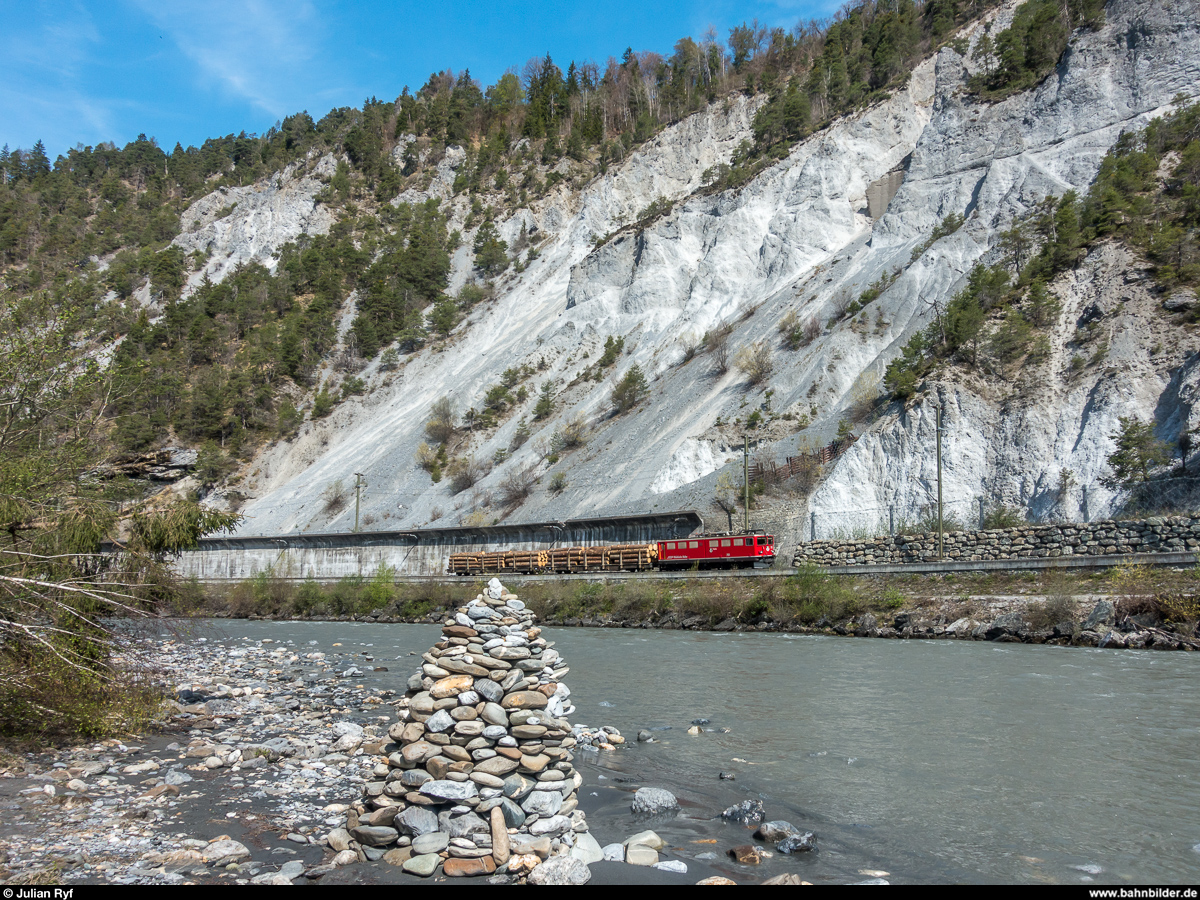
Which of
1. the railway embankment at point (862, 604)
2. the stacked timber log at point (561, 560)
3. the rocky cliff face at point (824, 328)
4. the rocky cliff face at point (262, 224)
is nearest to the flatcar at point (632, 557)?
the stacked timber log at point (561, 560)

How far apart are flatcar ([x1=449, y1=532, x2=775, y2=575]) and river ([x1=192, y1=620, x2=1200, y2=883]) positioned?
50.3 feet

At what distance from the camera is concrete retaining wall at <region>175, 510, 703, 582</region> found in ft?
133

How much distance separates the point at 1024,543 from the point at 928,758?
20.6m

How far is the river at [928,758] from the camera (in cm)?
666

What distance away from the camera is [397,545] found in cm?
4766

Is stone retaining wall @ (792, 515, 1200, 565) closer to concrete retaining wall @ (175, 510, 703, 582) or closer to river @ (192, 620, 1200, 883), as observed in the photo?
river @ (192, 620, 1200, 883)

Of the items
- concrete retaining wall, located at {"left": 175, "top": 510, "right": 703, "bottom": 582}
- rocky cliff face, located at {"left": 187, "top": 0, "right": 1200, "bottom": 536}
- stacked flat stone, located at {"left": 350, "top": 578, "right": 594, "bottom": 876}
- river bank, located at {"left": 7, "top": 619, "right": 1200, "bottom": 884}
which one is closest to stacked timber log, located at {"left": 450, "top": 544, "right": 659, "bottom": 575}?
concrete retaining wall, located at {"left": 175, "top": 510, "right": 703, "bottom": 582}

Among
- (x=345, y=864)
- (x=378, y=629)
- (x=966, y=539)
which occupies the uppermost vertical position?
(x=966, y=539)

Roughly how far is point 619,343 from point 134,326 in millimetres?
46903

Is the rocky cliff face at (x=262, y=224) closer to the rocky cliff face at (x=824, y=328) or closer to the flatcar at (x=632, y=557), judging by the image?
the rocky cliff face at (x=824, y=328)

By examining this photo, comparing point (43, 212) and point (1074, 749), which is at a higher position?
point (43, 212)

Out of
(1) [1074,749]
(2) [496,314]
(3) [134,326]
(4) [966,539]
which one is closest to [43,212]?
(3) [134,326]

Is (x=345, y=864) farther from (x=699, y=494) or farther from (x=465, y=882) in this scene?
(x=699, y=494)

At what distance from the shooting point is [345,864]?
570 cm
